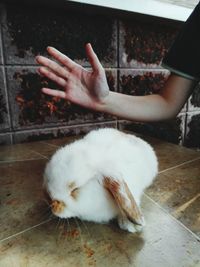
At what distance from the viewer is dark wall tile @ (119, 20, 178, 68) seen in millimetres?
2961

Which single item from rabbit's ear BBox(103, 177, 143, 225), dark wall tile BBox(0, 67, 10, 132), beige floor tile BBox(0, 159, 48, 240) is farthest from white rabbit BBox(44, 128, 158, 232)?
dark wall tile BBox(0, 67, 10, 132)

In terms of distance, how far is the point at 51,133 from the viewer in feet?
9.00

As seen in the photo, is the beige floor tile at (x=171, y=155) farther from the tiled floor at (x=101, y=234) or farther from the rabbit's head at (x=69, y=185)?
the rabbit's head at (x=69, y=185)

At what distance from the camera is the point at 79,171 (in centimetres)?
97

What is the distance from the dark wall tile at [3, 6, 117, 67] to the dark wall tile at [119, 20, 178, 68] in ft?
0.49

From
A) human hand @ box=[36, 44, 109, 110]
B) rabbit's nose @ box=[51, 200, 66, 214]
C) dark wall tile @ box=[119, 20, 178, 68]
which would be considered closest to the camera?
rabbit's nose @ box=[51, 200, 66, 214]

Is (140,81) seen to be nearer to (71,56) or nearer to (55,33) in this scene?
(71,56)

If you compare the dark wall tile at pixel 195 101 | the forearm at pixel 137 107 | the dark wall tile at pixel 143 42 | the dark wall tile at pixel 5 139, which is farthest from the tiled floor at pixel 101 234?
the dark wall tile at pixel 195 101

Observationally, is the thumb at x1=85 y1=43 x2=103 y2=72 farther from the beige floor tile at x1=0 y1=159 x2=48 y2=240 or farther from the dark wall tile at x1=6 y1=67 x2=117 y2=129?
the dark wall tile at x1=6 y1=67 x2=117 y2=129

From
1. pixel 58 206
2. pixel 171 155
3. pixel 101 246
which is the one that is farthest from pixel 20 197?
pixel 171 155

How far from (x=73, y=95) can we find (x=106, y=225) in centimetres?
78

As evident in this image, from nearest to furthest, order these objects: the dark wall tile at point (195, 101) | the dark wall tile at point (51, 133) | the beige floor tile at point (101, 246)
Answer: the beige floor tile at point (101, 246), the dark wall tile at point (51, 133), the dark wall tile at point (195, 101)

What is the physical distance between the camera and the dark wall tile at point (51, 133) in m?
2.61

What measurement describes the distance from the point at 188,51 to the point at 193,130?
92.5 inches
